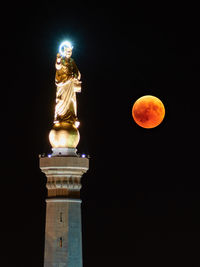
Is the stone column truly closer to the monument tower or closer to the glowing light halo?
the monument tower

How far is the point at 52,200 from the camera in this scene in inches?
2544

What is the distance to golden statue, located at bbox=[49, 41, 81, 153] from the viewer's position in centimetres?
6531

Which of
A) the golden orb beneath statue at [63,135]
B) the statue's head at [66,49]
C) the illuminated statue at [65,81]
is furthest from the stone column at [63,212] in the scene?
the statue's head at [66,49]

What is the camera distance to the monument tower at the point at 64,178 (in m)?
64.0

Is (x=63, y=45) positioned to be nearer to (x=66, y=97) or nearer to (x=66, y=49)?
(x=66, y=49)

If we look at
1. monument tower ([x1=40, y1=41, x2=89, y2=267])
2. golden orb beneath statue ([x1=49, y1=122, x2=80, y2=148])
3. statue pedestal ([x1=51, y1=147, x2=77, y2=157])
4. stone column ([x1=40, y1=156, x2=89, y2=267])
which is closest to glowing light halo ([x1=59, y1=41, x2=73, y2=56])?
monument tower ([x1=40, y1=41, x2=89, y2=267])

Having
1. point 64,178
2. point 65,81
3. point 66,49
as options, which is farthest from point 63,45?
point 64,178

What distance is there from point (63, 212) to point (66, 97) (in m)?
7.76

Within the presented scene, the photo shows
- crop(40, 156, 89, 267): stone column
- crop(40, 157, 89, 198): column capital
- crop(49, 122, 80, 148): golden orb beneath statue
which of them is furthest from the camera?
crop(49, 122, 80, 148): golden orb beneath statue

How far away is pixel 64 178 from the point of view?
214 ft

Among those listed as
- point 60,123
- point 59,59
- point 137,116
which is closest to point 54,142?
point 60,123

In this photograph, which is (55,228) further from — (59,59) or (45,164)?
(59,59)

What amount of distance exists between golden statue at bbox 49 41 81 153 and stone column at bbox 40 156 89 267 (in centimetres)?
134

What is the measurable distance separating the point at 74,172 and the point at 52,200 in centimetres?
237
